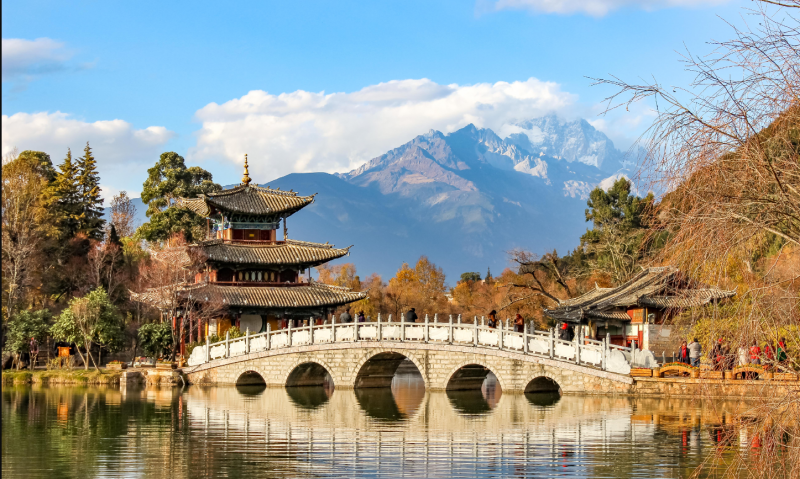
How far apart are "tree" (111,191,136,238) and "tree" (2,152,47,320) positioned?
18.2 m

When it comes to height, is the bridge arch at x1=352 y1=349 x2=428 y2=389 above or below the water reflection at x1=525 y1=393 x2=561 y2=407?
above

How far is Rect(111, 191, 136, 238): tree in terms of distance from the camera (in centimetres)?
6531

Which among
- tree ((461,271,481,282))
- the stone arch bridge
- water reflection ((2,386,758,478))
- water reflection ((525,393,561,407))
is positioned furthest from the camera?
tree ((461,271,481,282))

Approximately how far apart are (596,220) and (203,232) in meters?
22.7

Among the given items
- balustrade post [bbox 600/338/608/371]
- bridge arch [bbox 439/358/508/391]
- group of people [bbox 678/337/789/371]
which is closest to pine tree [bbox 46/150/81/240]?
bridge arch [bbox 439/358/508/391]

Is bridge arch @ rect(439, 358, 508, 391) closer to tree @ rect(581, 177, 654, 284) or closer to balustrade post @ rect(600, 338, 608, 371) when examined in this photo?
balustrade post @ rect(600, 338, 608, 371)

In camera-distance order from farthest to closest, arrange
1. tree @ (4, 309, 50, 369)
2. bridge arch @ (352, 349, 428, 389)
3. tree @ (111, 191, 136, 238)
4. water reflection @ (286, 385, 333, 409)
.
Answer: tree @ (111, 191, 136, 238)
tree @ (4, 309, 50, 369)
bridge arch @ (352, 349, 428, 389)
water reflection @ (286, 385, 333, 409)

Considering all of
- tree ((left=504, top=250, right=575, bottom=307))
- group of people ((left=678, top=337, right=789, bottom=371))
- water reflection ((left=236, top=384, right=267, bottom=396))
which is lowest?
water reflection ((left=236, top=384, right=267, bottom=396))

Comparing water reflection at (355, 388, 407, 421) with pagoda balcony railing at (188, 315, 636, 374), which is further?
pagoda balcony railing at (188, 315, 636, 374)

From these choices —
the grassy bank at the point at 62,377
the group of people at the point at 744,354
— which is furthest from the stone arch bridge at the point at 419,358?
the group of people at the point at 744,354

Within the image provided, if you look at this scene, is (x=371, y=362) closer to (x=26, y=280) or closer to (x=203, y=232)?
(x=26, y=280)

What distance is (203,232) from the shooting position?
51500mm

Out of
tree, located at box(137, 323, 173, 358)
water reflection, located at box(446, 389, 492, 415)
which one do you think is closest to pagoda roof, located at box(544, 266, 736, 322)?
water reflection, located at box(446, 389, 492, 415)

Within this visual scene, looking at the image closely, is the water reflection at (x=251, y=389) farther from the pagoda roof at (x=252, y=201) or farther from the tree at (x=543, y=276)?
the tree at (x=543, y=276)
